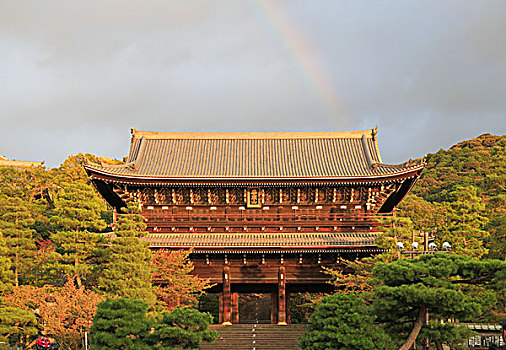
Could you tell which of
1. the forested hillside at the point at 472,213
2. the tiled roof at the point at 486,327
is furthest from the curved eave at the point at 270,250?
the forested hillside at the point at 472,213

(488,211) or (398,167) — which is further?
(488,211)

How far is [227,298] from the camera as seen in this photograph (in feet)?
95.0

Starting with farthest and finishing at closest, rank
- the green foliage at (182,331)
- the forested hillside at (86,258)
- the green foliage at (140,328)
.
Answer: the forested hillside at (86,258)
the green foliage at (140,328)
the green foliage at (182,331)

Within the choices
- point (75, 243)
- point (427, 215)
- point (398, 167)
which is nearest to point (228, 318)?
point (75, 243)

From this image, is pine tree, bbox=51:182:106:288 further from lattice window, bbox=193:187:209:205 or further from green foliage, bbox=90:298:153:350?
green foliage, bbox=90:298:153:350

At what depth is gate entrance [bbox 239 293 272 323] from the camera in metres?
47.7

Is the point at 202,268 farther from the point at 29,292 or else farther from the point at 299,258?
the point at 29,292

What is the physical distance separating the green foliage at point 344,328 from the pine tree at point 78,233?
1436 centimetres

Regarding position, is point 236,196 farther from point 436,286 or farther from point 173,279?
point 436,286

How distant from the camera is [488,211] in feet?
134

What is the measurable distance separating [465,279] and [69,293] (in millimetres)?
18679

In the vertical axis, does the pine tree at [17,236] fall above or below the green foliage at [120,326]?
above

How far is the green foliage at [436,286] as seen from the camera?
1706 cm

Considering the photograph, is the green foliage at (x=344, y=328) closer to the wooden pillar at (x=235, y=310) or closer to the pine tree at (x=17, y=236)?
the wooden pillar at (x=235, y=310)
